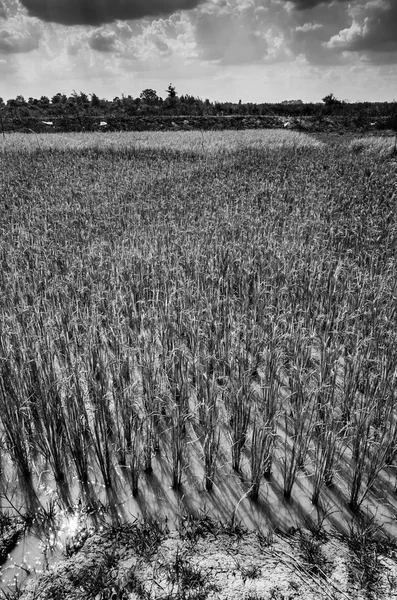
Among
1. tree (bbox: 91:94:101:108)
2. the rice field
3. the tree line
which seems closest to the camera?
the rice field

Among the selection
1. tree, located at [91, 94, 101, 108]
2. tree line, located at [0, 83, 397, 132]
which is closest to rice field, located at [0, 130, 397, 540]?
tree line, located at [0, 83, 397, 132]

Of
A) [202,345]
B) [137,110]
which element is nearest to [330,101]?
[137,110]

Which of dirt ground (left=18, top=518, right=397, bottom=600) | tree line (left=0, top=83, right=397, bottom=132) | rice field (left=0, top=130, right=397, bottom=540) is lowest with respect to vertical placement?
dirt ground (left=18, top=518, right=397, bottom=600)

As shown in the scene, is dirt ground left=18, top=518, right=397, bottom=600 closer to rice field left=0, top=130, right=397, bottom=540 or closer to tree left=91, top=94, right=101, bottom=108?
rice field left=0, top=130, right=397, bottom=540

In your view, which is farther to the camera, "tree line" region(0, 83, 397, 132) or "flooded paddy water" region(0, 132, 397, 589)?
"tree line" region(0, 83, 397, 132)

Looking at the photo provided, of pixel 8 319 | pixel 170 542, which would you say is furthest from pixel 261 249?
pixel 170 542

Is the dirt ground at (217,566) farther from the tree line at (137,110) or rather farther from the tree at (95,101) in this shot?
the tree at (95,101)

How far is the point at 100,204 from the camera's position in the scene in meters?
8.59

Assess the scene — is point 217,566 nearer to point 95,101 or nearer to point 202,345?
point 202,345

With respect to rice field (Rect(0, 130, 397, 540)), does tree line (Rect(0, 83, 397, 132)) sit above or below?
above

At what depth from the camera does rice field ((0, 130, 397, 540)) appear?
2473 millimetres

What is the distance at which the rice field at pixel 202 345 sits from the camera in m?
2.47

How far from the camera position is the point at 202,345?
3.74 metres

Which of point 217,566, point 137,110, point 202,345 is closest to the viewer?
point 217,566
